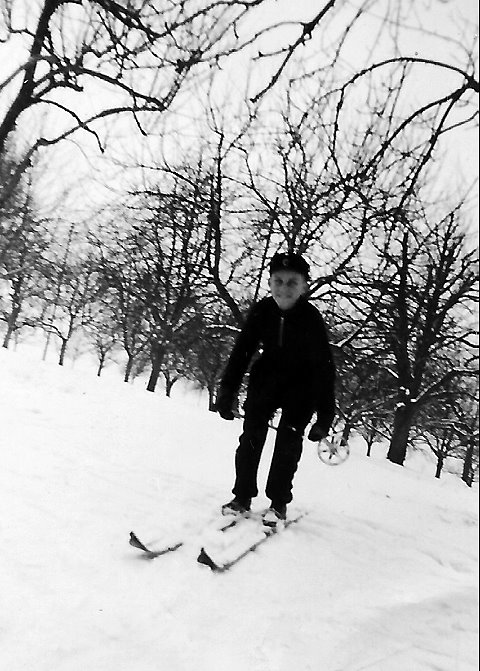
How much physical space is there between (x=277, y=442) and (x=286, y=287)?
736 mm

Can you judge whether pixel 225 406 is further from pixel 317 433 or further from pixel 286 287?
pixel 286 287

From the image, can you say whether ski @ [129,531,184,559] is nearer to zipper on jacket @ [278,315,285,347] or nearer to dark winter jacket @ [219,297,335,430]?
dark winter jacket @ [219,297,335,430]

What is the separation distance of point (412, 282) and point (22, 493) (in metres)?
4.00

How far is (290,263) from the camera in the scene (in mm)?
1924

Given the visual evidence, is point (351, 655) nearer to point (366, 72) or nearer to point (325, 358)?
point (325, 358)

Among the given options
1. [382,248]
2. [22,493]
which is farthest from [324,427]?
[382,248]

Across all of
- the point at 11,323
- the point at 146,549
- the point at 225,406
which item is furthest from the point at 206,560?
the point at 11,323

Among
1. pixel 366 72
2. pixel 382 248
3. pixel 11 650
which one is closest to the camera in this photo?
pixel 11 650

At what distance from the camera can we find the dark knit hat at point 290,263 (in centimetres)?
192

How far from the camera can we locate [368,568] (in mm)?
1523

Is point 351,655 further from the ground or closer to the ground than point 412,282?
closer to the ground

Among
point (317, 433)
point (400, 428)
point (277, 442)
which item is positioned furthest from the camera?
point (400, 428)

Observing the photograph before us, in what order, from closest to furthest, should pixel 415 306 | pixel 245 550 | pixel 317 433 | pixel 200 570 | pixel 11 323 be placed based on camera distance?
pixel 200 570 < pixel 245 550 < pixel 317 433 < pixel 415 306 < pixel 11 323

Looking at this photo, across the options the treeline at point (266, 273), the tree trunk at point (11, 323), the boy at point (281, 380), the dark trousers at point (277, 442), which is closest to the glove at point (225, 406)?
the boy at point (281, 380)
